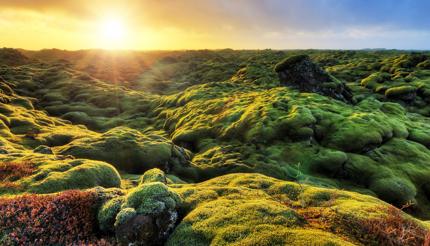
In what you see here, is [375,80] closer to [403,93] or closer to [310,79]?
[403,93]

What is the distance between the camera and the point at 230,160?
170 feet

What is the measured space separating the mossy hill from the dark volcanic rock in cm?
56

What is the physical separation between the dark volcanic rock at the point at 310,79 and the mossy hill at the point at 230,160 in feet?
1.84

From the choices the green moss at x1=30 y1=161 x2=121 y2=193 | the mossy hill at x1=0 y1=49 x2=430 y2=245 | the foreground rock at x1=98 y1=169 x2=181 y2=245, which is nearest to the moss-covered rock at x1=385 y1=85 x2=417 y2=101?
the mossy hill at x1=0 y1=49 x2=430 y2=245

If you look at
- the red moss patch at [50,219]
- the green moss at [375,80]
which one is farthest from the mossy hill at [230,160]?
the green moss at [375,80]

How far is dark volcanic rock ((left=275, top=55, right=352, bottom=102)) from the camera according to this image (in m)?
86.9

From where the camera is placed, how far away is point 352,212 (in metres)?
19.6

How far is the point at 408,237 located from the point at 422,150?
165 feet

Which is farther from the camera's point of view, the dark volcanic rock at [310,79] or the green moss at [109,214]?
the dark volcanic rock at [310,79]

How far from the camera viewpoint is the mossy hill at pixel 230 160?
18500mm

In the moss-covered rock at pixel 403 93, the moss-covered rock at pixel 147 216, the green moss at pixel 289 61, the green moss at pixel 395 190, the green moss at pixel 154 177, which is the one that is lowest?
the green moss at pixel 395 190

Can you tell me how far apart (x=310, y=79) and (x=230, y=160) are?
47211 mm

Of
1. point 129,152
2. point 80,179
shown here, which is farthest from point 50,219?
point 129,152

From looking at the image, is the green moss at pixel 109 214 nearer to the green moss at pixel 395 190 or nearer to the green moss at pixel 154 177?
the green moss at pixel 154 177
